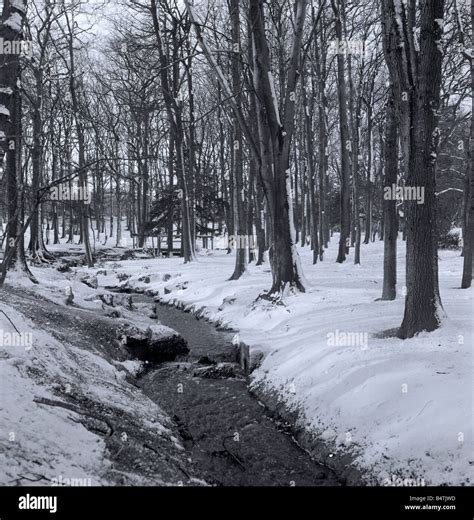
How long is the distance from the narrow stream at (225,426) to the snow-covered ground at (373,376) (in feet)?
1.25

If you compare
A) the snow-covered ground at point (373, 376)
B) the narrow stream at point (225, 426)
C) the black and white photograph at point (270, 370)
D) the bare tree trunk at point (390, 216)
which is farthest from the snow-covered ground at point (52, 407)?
the bare tree trunk at point (390, 216)

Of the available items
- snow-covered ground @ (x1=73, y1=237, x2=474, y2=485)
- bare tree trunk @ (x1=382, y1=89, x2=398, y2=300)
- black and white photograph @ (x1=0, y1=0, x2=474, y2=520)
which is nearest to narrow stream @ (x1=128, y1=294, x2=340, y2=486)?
black and white photograph @ (x1=0, y1=0, x2=474, y2=520)

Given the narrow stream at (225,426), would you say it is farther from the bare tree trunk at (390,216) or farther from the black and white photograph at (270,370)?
the bare tree trunk at (390,216)

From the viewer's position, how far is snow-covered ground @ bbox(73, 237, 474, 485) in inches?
169

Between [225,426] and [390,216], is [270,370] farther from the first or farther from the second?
[390,216]

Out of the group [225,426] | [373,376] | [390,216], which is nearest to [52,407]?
[225,426]

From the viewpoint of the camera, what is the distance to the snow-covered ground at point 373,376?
430cm

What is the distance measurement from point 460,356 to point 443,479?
2.12m

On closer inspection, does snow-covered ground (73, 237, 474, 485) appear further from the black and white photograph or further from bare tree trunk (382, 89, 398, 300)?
bare tree trunk (382, 89, 398, 300)

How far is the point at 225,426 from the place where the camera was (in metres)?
6.18

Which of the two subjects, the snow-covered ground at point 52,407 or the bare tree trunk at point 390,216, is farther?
the bare tree trunk at point 390,216

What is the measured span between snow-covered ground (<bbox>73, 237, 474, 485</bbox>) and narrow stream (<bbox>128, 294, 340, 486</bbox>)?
0.38m

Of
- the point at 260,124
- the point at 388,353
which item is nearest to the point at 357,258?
the point at 260,124

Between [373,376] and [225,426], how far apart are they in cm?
197
